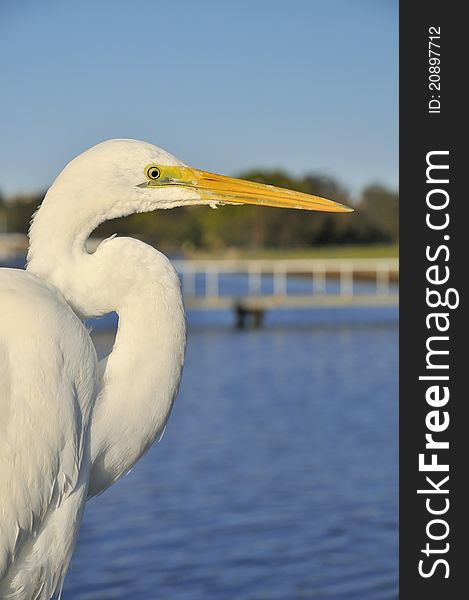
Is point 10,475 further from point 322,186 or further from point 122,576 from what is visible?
point 322,186

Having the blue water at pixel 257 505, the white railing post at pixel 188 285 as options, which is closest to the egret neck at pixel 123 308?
the blue water at pixel 257 505

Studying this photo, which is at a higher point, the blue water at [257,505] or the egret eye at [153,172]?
the egret eye at [153,172]

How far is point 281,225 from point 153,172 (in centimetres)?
8536

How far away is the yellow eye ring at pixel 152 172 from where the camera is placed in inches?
140

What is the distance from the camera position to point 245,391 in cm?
2108

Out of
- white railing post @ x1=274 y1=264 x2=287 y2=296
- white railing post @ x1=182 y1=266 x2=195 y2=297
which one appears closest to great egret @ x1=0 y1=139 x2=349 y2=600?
white railing post @ x1=274 y1=264 x2=287 y2=296

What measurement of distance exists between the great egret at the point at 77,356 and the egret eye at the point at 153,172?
1 centimetres

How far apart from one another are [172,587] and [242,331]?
24824 millimetres

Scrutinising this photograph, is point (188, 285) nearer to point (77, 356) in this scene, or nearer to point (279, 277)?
point (279, 277)

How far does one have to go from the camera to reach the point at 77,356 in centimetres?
345

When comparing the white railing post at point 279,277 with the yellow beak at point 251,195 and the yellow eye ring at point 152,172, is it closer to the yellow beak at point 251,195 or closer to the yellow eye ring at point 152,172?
the yellow beak at point 251,195

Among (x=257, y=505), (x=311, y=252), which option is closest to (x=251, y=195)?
(x=257, y=505)

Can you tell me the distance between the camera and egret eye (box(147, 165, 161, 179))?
355 cm

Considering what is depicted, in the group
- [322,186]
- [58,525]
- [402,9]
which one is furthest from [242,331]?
[322,186]
